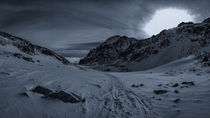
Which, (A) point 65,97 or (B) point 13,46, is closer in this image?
(A) point 65,97

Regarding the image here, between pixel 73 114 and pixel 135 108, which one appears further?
pixel 135 108

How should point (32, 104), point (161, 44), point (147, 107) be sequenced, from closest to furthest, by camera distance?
1. point (32, 104)
2. point (147, 107)
3. point (161, 44)

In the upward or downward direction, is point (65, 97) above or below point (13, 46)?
below

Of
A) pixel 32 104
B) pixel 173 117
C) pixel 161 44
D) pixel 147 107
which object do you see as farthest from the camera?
pixel 161 44

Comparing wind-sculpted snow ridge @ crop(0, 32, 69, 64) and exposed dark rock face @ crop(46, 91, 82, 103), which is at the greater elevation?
wind-sculpted snow ridge @ crop(0, 32, 69, 64)

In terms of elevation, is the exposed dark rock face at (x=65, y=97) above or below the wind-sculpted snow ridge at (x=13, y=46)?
below

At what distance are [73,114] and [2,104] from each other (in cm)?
409

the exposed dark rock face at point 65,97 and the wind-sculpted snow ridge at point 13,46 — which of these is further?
the wind-sculpted snow ridge at point 13,46

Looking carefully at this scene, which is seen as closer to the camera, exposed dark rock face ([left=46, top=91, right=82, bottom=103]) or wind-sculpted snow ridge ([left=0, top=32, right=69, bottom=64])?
exposed dark rock face ([left=46, top=91, right=82, bottom=103])

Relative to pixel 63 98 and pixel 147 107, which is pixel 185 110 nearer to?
pixel 147 107

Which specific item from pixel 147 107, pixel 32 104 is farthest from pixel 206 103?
pixel 32 104

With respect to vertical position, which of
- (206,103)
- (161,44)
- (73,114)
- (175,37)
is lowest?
(73,114)

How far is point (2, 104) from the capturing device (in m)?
6.87

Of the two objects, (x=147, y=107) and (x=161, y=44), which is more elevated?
(x=161, y=44)
